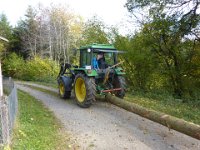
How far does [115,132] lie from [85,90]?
11.1 feet

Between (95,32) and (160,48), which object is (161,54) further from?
(95,32)

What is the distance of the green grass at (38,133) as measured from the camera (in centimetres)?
617

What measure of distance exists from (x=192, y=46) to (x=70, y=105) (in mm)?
8476

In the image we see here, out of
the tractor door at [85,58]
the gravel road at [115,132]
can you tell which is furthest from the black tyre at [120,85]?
the tractor door at [85,58]

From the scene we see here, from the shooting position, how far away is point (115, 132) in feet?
24.9

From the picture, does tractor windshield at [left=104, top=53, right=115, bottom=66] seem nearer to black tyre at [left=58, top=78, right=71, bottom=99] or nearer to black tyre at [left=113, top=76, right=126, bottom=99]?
black tyre at [left=113, top=76, right=126, bottom=99]

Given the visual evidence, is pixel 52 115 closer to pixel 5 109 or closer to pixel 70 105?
pixel 70 105

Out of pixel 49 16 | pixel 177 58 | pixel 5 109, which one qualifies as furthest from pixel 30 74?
pixel 5 109

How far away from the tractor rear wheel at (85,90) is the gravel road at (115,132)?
13.0 inches

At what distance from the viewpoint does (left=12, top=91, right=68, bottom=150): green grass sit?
617 centimetres

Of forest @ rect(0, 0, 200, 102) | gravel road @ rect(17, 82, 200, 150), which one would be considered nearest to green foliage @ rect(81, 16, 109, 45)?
forest @ rect(0, 0, 200, 102)

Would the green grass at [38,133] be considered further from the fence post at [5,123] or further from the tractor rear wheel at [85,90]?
the tractor rear wheel at [85,90]

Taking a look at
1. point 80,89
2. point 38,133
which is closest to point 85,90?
point 80,89

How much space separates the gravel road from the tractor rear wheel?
0.33 meters
